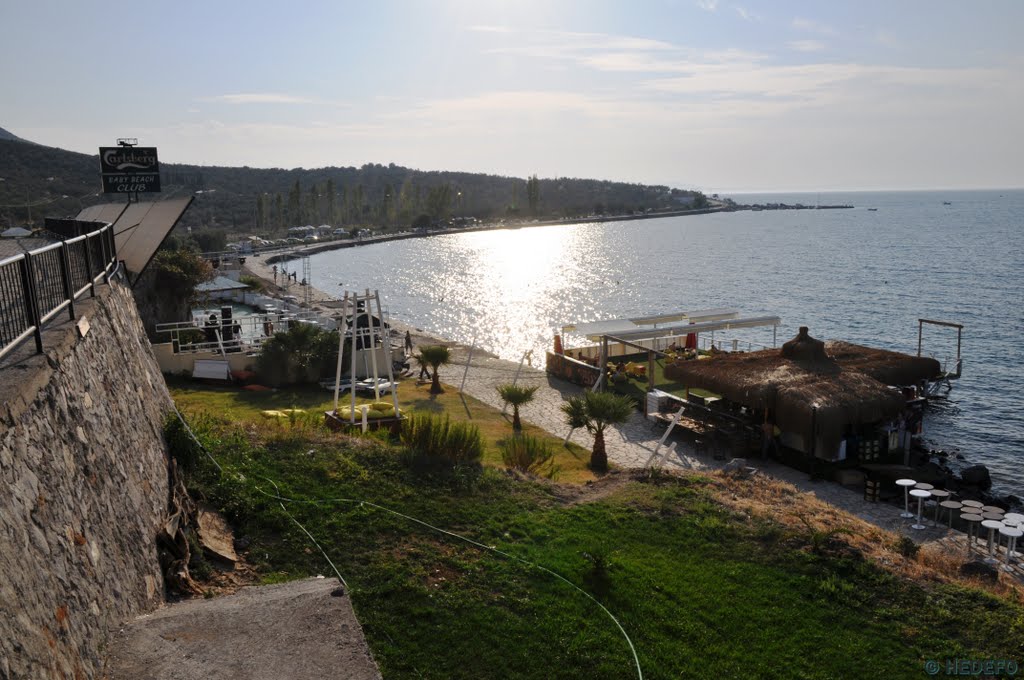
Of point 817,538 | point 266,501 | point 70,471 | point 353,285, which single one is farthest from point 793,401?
point 353,285

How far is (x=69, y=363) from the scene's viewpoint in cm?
638

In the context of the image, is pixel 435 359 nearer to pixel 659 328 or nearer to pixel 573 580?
pixel 659 328

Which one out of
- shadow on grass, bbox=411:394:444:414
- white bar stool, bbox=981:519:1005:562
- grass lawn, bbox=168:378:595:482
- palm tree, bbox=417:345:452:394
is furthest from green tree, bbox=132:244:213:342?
white bar stool, bbox=981:519:1005:562

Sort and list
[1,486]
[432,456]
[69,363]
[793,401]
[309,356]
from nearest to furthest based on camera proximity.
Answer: [1,486]
[69,363]
[432,456]
[793,401]
[309,356]

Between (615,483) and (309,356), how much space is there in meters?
12.8

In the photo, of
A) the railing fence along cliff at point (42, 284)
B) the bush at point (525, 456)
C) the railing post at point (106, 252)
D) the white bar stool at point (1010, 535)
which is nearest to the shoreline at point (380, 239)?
the bush at point (525, 456)

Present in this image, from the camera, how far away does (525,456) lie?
14.6 metres

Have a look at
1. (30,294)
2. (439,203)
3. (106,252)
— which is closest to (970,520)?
(30,294)

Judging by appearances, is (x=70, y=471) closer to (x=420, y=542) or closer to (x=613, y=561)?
(x=420, y=542)

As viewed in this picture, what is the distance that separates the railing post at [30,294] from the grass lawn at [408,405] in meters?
10.5

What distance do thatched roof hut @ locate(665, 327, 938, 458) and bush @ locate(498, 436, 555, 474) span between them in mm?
6077

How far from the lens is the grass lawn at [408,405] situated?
56.2ft

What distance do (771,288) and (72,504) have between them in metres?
79.9

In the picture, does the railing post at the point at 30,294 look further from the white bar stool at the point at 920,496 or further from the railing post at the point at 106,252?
the white bar stool at the point at 920,496
